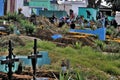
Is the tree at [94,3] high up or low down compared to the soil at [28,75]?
down

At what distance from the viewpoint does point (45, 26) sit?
23500 millimetres

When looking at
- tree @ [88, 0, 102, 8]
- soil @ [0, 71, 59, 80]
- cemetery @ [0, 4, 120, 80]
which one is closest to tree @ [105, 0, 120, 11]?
tree @ [88, 0, 102, 8]

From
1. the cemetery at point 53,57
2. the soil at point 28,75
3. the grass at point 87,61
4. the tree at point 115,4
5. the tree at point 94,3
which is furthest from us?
the tree at point 94,3

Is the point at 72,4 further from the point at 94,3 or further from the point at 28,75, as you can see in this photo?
the point at 28,75

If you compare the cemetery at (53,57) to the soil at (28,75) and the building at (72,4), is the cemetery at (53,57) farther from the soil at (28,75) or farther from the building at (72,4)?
the building at (72,4)

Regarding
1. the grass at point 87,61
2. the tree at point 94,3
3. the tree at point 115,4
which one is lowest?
the tree at point 94,3

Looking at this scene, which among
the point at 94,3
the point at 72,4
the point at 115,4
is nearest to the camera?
the point at 115,4

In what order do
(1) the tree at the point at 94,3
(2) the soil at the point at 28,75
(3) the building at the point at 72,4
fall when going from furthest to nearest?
(1) the tree at the point at 94,3 < (3) the building at the point at 72,4 < (2) the soil at the point at 28,75

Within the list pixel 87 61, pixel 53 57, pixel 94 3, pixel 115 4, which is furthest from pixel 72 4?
pixel 53 57

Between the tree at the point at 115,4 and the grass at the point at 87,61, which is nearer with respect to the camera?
the grass at the point at 87,61

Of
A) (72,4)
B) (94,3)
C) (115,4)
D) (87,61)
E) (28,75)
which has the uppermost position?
(28,75)

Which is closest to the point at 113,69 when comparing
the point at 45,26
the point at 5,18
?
the point at 45,26

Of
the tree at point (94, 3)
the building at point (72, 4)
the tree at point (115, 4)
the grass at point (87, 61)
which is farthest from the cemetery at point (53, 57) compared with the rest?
the tree at point (94, 3)

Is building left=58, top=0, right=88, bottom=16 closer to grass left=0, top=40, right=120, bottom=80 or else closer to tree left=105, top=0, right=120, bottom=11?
tree left=105, top=0, right=120, bottom=11
